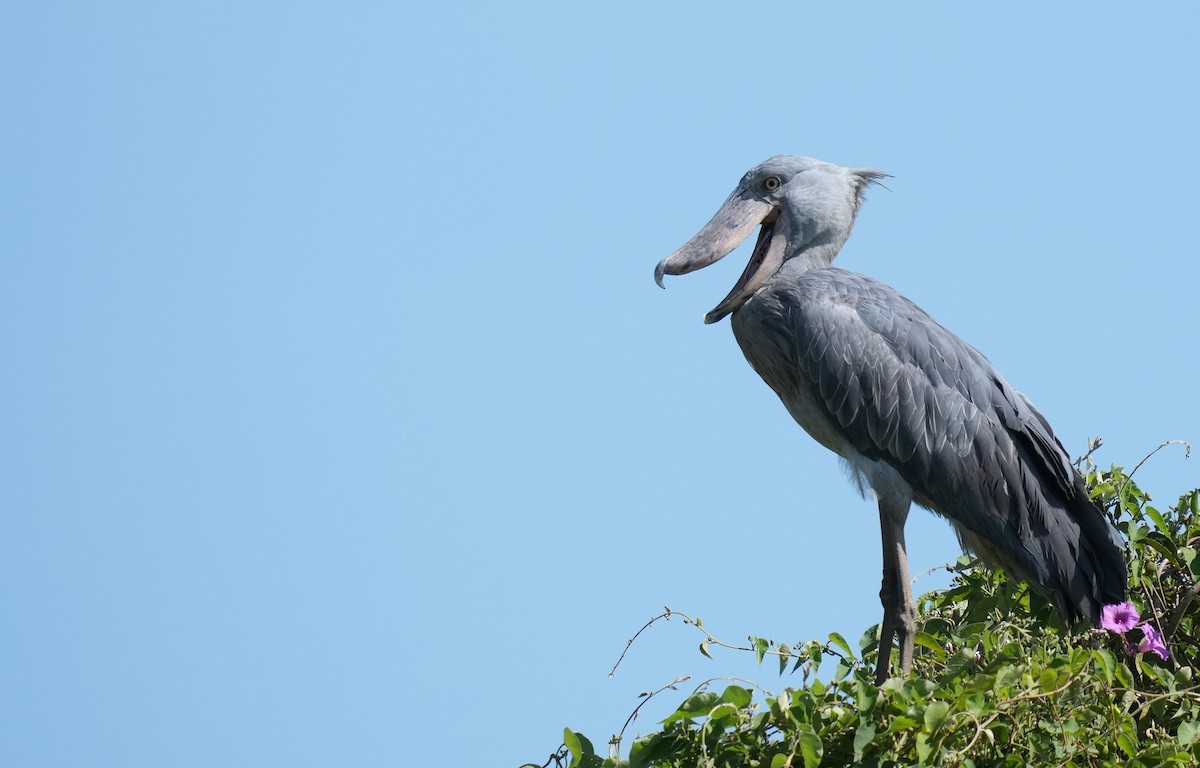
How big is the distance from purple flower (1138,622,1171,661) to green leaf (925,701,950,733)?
110 centimetres

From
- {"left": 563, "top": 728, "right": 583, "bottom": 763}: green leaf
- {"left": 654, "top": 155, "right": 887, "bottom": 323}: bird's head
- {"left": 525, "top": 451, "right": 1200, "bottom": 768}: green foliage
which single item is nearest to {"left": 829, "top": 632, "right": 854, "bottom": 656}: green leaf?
{"left": 525, "top": 451, "right": 1200, "bottom": 768}: green foliage

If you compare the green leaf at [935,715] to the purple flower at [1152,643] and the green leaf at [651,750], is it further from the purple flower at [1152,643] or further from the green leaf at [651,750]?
the purple flower at [1152,643]

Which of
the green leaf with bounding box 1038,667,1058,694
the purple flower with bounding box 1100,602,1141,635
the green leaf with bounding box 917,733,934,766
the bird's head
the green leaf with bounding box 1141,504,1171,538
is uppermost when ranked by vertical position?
the bird's head

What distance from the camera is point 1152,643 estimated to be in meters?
3.80

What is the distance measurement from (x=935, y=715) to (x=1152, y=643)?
1.24 metres

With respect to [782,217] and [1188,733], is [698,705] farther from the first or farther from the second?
[782,217]

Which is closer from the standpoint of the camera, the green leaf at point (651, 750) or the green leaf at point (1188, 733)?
the green leaf at point (651, 750)

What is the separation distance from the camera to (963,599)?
479 centimetres

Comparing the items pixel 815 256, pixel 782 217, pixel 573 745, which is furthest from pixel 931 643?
pixel 782 217

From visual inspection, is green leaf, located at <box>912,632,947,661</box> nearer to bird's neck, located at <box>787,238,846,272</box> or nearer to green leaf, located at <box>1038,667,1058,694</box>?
green leaf, located at <box>1038,667,1058,694</box>

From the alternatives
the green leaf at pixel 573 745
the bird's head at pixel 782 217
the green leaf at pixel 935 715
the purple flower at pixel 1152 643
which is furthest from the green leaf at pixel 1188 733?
the bird's head at pixel 782 217

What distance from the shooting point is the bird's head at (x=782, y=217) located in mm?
4984

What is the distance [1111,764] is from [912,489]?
1.73 metres

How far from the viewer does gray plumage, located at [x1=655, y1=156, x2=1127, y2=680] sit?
15.0 ft
